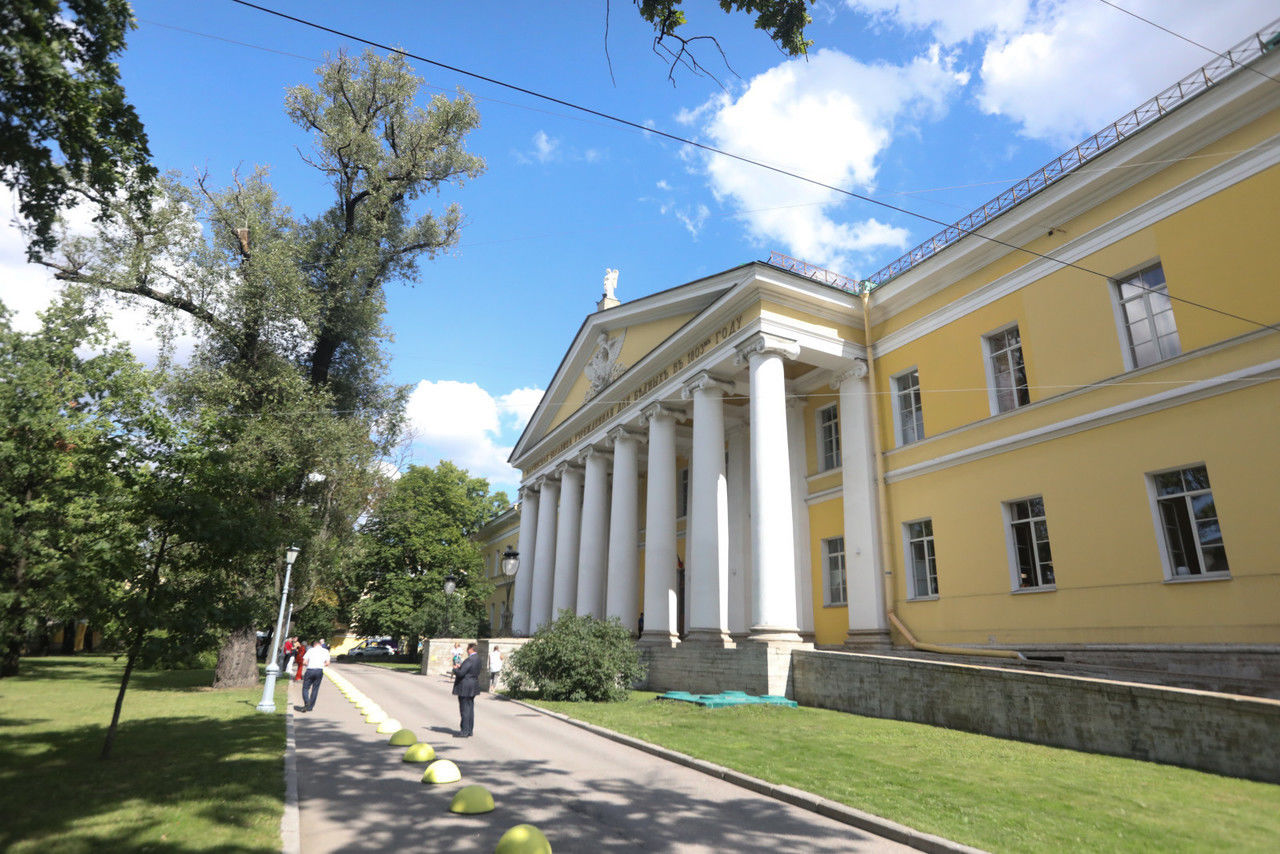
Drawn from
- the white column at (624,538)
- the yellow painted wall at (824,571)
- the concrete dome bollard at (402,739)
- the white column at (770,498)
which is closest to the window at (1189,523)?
the white column at (770,498)

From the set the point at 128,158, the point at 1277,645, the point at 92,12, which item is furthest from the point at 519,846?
the point at 1277,645

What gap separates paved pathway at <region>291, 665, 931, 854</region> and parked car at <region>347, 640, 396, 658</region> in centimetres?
4950

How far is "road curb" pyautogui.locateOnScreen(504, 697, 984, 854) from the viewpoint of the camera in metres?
5.84

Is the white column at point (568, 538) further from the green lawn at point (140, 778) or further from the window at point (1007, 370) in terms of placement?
the window at point (1007, 370)

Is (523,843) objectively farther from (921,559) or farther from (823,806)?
(921,559)

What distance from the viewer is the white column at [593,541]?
2606cm

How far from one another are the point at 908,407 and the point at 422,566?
3563 centimetres

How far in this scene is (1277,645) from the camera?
418 inches

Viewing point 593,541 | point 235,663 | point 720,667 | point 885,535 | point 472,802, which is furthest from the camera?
point 593,541

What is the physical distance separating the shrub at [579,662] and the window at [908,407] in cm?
924

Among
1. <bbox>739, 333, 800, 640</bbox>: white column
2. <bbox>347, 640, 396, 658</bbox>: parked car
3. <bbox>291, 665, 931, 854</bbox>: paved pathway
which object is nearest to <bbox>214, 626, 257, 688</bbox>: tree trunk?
<bbox>291, 665, 931, 854</bbox>: paved pathway

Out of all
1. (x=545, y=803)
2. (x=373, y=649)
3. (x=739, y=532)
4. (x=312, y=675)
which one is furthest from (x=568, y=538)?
(x=373, y=649)

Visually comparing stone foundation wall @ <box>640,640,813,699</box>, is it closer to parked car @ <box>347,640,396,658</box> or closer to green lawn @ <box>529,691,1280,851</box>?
green lawn @ <box>529,691,1280,851</box>

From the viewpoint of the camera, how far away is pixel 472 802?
22.3 feet
